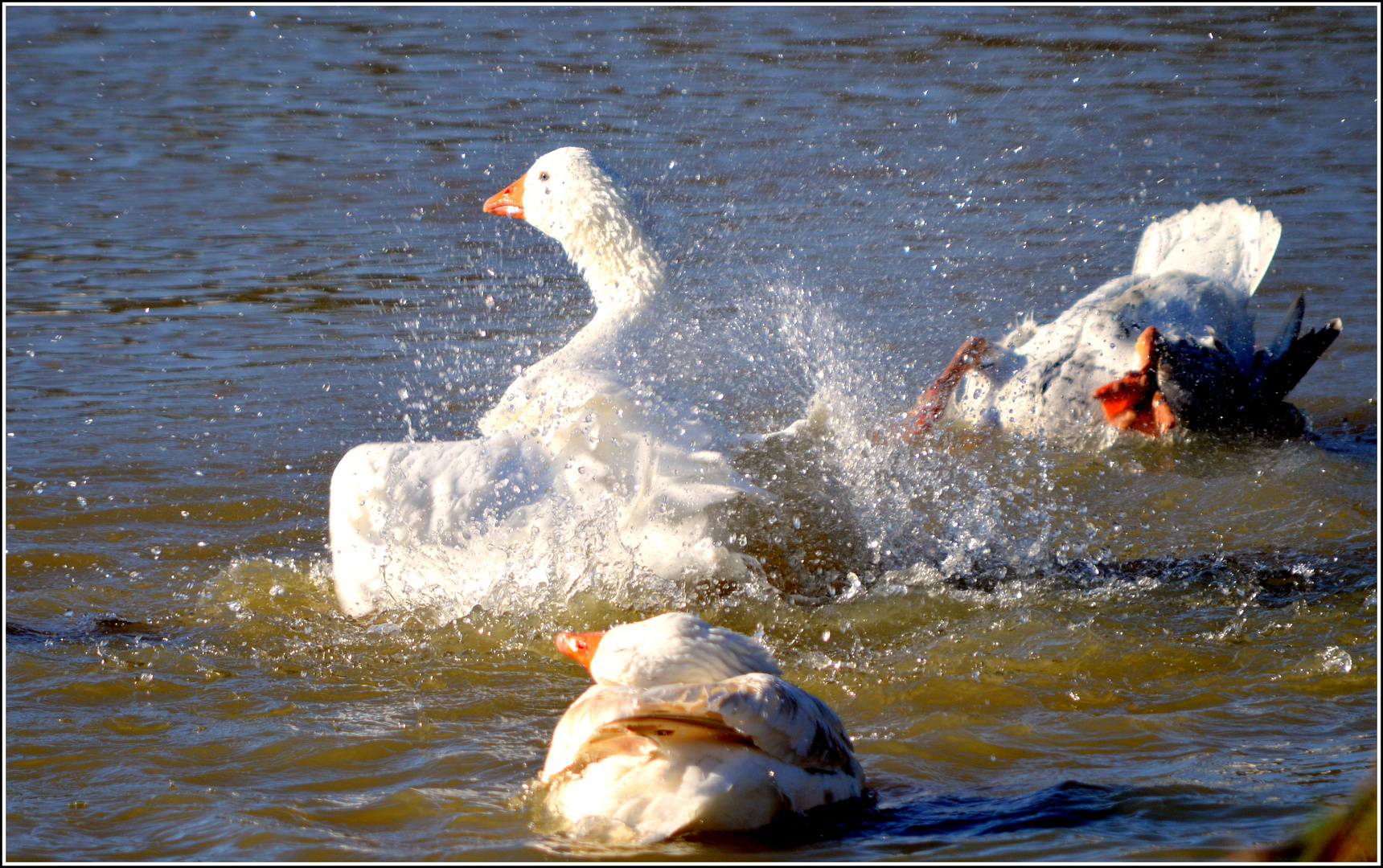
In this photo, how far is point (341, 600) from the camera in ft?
Result: 14.1

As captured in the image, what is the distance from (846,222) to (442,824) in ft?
22.8

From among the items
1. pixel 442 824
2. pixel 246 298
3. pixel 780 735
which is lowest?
pixel 442 824

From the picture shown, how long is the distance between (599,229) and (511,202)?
2.76ft

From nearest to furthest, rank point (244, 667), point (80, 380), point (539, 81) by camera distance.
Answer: point (244, 667), point (80, 380), point (539, 81)

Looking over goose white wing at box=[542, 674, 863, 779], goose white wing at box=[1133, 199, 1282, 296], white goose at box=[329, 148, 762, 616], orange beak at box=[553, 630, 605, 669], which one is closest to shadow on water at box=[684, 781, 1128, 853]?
goose white wing at box=[542, 674, 863, 779]

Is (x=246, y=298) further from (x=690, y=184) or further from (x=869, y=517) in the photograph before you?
(x=869, y=517)

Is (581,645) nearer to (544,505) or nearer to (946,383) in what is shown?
(544,505)

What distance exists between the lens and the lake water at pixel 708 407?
3230 mm

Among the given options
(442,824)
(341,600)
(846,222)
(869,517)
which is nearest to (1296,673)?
(869,517)

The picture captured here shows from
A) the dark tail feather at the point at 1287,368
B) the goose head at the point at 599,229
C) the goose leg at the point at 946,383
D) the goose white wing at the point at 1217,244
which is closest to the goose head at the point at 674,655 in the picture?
the goose head at the point at 599,229

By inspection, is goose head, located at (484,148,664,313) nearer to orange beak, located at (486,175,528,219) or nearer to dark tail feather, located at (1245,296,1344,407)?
orange beak, located at (486,175,528,219)

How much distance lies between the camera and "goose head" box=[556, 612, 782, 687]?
10.1 ft

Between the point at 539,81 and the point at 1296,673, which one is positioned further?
the point at 539,81

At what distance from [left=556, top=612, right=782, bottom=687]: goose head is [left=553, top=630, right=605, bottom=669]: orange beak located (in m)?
0.05
